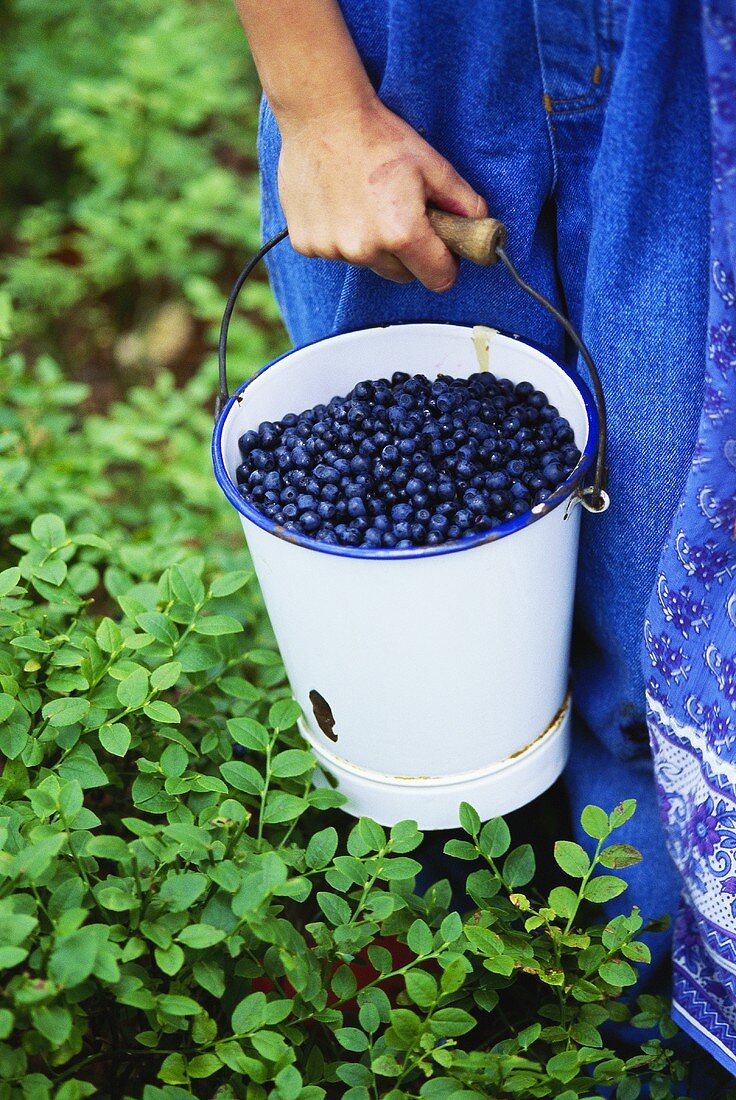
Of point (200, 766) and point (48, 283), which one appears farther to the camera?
point (48, 283)

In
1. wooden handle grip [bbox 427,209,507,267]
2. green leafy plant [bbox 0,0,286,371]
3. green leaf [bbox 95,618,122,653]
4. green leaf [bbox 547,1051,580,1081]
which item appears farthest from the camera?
green leafy plant [bbox 0,0,286,371]

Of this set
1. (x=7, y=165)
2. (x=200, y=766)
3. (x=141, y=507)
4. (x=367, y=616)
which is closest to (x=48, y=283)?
(x=7, y=165)

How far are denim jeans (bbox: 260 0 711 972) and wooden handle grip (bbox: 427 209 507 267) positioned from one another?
90 mm

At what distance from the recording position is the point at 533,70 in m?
0.99

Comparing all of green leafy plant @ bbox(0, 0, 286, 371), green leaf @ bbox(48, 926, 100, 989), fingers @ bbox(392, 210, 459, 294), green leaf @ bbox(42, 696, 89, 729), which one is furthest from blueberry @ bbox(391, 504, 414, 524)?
green leafy plant @ bbox(0, 0, 286, 371)

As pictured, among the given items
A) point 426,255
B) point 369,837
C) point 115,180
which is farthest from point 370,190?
point 115,180

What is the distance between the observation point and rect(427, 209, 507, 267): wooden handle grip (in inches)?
38.5

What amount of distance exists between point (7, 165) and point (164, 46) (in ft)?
2.13

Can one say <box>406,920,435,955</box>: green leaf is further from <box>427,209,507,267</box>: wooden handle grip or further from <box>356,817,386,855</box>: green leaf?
<box>427,209,507,267</box>: wooden handle grip

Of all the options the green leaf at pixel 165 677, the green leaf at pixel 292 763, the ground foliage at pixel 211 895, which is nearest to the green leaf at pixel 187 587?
the ground foliage at pixel 211 895

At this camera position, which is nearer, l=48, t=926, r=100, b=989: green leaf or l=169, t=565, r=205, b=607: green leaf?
l=48, t=926, r=100, b=989: green leaf

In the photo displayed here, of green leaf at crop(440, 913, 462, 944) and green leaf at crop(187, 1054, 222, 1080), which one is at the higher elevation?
green leaf at crop(440, 913, 462, 944)

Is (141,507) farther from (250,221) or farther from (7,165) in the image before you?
(7,165)

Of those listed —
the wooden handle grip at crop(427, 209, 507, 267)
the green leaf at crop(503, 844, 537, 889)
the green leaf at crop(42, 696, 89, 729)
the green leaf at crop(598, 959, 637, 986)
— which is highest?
the wooden handle grip at crop(427, 209, 507, 267)
